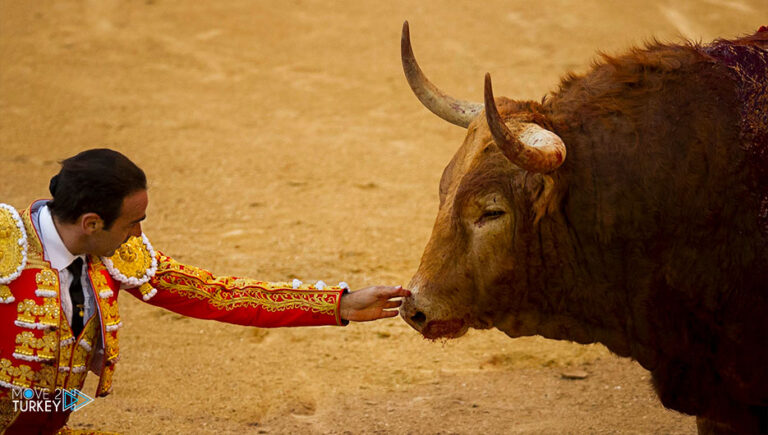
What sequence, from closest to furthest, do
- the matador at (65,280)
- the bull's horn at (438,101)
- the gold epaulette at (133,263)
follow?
the matador at (65,280) → the gold epaulette at (133,263) → the bull's horn at (438,101)

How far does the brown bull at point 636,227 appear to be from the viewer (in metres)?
3.16

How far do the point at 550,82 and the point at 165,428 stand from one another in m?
6.01

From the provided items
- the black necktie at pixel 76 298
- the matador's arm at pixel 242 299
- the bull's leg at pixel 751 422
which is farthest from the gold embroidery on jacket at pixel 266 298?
the bull's leg at pixel 751 422

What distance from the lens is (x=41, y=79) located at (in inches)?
380

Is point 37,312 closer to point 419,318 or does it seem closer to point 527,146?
point 419,318

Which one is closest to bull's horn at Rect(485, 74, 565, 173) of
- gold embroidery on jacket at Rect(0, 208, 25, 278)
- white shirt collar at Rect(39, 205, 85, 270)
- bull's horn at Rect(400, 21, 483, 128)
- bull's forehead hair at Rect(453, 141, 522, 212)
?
bull's forehead hair at Rect(453, 141, 522, 212)

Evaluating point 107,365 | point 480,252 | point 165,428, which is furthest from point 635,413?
point 107,365

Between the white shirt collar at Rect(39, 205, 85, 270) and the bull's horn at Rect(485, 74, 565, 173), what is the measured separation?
131 cm

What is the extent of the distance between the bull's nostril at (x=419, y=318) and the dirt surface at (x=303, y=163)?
3.98ft

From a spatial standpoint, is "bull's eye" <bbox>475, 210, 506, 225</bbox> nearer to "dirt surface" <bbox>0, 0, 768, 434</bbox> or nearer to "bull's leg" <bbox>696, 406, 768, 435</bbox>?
"bull's leg" <bbox>696, 406, 768, 435</bbox>

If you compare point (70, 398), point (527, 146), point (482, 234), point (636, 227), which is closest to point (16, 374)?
point (70, 398)

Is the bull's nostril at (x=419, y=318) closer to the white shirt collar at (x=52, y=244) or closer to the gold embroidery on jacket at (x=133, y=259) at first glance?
the gold embroidery on jacket at (x=133, y=259)

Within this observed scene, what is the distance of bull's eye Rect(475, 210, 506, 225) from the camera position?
3318mm

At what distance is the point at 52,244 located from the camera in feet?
9.66
